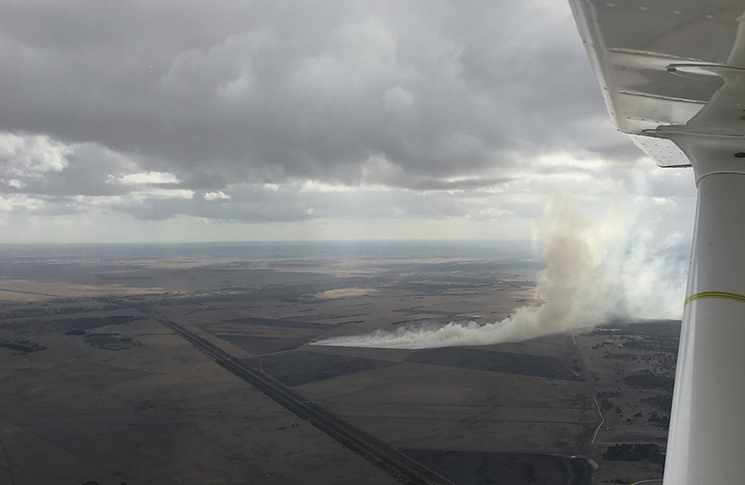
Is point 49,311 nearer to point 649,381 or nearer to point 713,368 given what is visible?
point 649,381

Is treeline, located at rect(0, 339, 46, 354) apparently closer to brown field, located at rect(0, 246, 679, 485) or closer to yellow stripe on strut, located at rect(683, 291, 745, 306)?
brown field, located at rect(0, 246, 679, 485)

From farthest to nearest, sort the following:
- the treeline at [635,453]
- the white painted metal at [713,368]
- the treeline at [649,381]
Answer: the treeline at [649,381] → the treeline at [635,453] → the white painted metal at [713,368]

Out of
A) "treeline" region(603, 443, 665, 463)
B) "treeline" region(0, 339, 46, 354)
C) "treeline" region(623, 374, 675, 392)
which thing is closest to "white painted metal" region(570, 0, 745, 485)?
"treeline" region(603, 443, 665, 463)

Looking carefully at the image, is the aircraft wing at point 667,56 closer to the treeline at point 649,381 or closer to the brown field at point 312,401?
the brown field at point 312,401

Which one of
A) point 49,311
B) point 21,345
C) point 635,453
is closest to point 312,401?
point 635,453

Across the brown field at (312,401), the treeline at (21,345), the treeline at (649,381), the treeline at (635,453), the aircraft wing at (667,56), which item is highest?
the aircraft wing at (667,56)

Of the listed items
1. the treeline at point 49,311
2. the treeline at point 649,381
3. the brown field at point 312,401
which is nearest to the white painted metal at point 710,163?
the brown field at point 312,401
